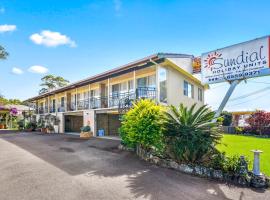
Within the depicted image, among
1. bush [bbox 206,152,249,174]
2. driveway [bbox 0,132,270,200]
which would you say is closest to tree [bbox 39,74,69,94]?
driveway [bbox 0,132,270,200]

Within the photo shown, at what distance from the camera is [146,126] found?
945 centimetres

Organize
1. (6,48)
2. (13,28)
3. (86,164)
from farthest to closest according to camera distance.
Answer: (6,48)
(13,28)
(86,164)

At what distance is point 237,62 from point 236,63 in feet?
0.20

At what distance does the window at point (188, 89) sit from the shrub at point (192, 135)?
345 inches

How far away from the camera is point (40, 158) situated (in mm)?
9797

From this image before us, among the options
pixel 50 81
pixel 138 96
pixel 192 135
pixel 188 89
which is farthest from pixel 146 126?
pixel 50 81

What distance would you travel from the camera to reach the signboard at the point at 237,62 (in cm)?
939

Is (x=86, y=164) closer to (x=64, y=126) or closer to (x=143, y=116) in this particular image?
(x=143, y=116)

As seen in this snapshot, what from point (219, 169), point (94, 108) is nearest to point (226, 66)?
point (219, 169)

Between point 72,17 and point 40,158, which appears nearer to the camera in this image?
point 40,158

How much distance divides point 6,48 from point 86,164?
27.0 m

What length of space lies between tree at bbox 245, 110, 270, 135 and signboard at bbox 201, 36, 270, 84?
14674 millimetres

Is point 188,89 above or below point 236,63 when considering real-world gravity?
below

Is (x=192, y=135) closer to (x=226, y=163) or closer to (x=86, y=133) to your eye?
(x=226, y=163)
